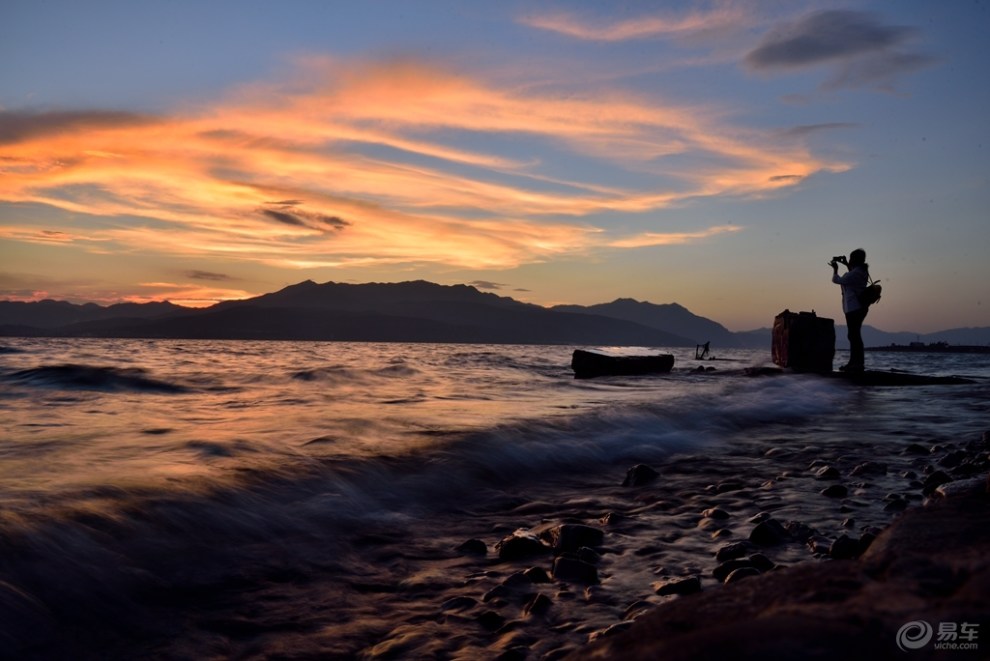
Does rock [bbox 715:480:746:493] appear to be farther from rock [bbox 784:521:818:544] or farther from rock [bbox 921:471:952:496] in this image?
rock [bbox 921:471:952:496]

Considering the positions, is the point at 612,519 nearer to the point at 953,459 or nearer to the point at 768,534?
the point at 768,534

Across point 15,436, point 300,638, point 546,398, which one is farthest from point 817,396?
point 15,436

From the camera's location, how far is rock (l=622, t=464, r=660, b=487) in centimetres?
578

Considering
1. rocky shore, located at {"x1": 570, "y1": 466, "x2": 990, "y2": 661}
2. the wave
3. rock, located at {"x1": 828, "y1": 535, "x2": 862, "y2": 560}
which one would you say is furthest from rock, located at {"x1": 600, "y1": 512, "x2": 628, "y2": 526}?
the wave

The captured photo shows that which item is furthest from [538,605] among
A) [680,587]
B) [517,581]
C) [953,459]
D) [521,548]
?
[953,459]

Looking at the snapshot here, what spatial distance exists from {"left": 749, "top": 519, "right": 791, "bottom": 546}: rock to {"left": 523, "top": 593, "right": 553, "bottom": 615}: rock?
62.3 inches

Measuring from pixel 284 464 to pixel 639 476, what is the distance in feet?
11.2

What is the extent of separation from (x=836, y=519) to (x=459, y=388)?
1138cm

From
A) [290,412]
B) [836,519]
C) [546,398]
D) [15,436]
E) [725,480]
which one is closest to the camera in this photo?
[836,519]

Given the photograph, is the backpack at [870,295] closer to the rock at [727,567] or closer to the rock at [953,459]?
the rock at [953,459]

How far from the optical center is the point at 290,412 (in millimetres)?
10016

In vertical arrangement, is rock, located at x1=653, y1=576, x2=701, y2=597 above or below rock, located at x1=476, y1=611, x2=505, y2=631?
above

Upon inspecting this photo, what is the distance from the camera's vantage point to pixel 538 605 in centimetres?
293

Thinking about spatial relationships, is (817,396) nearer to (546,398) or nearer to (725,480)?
(546,398)
